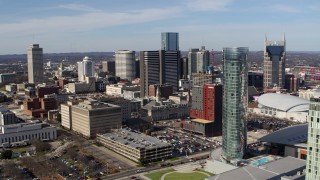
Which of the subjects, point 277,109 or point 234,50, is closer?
point 234,50

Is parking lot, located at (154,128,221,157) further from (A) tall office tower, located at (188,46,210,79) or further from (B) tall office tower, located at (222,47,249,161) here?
(A) tall office tower, located at (188,46,210,79)

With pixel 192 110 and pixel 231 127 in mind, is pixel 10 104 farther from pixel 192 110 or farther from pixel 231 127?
pixel 231 127

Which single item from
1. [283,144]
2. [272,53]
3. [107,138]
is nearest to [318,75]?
[272,53]

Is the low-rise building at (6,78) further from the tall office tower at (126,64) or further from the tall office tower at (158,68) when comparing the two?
the tall office tower at (158,68)

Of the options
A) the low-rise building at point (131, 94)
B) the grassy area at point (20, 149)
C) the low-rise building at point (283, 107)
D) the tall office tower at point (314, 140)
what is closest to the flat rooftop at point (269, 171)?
the tall office tower at point (314, 140)

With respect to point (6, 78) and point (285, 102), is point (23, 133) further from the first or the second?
point (6, 78)

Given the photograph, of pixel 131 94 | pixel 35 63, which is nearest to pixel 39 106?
pixel 131 94
